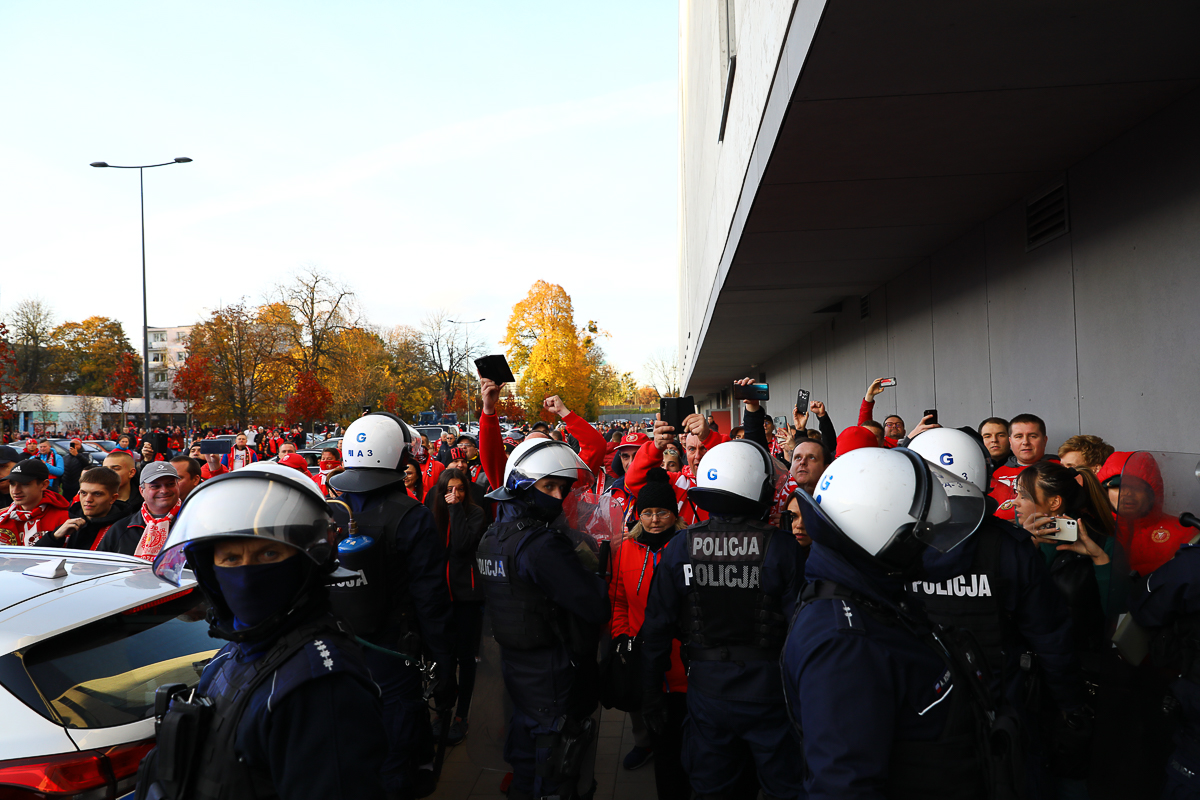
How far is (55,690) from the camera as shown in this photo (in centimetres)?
252

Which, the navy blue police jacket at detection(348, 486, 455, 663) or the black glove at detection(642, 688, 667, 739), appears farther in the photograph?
the navy blue police jacket at detection(348, 486, 455, 663)

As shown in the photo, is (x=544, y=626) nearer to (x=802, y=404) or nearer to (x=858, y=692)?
(x=858, y=692)

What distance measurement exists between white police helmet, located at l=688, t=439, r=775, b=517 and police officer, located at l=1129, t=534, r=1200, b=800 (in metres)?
1.51

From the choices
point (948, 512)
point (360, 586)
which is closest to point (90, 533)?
point (360, 586)

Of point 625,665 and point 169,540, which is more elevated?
point 169,540

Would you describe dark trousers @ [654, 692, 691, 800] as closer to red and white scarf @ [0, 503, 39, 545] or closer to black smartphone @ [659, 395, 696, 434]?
black smartphone @ [659, 395, 696, 434]

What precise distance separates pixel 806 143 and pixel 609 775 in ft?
14.3

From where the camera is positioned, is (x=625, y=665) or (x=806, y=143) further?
(x=806, y=143)

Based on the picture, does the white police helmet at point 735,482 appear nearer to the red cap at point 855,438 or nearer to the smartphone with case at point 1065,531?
the smartphone with case at point 1065,531

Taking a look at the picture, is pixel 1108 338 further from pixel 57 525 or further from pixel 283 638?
pixel 57 525

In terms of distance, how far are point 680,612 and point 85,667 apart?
2.31m

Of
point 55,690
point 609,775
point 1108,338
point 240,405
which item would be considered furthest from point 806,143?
point 240,405

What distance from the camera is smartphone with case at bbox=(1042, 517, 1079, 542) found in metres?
3.27

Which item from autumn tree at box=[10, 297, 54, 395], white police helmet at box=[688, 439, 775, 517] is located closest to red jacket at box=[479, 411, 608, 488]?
white police helmet at box=[688, 439, 775, 517]
